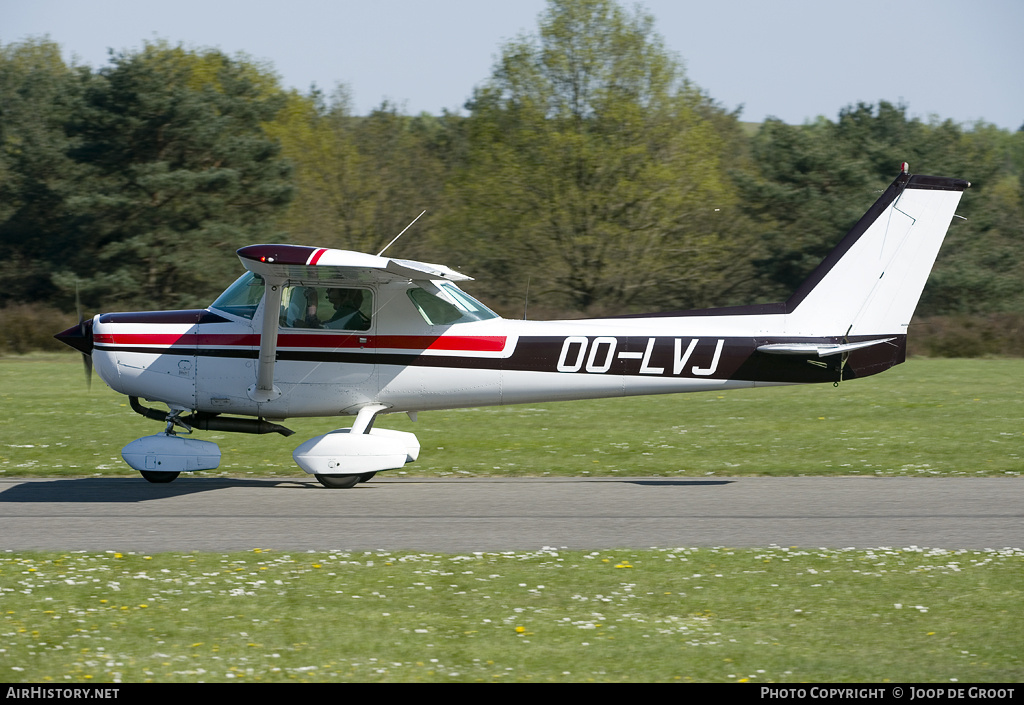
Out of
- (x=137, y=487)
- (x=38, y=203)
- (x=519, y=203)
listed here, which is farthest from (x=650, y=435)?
(x=38, y=203)

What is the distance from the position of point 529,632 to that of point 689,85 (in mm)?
31705

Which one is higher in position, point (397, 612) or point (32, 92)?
point (32, 92)

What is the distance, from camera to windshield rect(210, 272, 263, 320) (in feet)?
34.3

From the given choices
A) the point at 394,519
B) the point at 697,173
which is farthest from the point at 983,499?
the point at 697,173

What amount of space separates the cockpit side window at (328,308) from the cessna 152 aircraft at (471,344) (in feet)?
0.04

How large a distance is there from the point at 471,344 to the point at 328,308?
1512 millimetres

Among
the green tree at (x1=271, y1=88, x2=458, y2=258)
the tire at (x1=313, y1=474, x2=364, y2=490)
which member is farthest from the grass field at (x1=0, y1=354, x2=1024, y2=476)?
the green tree at (x1=271, y1=88, x2=458, y2=258)

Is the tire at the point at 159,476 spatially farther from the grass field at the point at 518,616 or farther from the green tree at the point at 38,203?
the green tree at the point at 38,203

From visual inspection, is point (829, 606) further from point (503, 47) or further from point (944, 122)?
point (944, 122)

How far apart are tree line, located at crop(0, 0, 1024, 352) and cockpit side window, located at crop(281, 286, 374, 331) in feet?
69.2

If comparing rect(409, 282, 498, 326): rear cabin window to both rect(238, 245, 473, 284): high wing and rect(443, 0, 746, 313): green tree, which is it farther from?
rect(443, 0, 746, 313): green tree

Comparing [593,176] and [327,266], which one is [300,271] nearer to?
[327,266]

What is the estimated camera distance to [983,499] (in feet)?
31.0

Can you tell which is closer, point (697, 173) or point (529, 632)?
point (529, 632)
